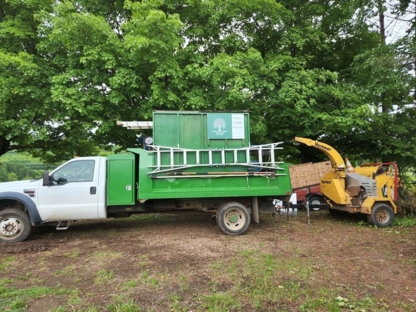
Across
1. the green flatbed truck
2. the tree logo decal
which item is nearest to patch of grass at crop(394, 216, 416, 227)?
the green flatbed truck

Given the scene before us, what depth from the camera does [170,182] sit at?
23.3 feet

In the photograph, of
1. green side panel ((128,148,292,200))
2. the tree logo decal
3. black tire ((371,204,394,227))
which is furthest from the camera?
black tire ((371,204,394,227))

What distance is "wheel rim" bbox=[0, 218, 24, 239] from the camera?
671cm

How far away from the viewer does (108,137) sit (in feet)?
38.0

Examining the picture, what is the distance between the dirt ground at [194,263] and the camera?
3936 millimetres

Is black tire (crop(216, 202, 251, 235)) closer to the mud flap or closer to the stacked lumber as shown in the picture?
the mud flap

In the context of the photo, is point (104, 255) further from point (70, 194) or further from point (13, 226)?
point (13, 226)

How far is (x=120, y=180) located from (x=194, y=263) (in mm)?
2896

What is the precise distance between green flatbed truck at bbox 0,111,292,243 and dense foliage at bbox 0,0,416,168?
2056 millimetres

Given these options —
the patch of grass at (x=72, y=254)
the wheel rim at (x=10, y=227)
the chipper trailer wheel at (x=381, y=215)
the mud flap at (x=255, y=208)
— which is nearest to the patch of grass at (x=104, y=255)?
the patch of grass at (x=72, y=254)

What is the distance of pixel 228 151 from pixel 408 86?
7.15m

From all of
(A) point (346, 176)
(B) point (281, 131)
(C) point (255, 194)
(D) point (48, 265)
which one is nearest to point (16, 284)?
(D) point (48, 265)

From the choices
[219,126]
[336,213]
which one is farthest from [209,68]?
[336,213]

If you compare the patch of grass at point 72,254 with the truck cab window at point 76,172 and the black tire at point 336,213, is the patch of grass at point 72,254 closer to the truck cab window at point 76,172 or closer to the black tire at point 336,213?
the truck cab window at point 76,172
